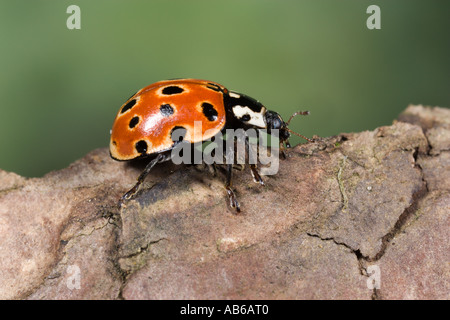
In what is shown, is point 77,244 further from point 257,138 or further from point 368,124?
point 368,124

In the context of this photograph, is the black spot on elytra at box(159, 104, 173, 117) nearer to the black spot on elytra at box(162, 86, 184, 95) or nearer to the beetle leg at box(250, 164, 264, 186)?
the black spot on elytra at box(162, 86, 184, 95)

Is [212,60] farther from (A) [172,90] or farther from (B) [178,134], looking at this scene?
(B) [178,134]

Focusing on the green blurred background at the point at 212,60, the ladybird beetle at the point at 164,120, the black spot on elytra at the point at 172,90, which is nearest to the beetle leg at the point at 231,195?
the ladybird beetle at the point at 164,120

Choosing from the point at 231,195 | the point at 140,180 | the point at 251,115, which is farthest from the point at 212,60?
the point at 231,195

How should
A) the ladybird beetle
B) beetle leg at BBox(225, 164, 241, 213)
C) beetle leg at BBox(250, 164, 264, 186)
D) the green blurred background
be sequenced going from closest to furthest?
beetle leg at BBox(225, 164, 241, 213) → beetle leg at BBox(250, 164, 264, 186) → the ladybird beetle → the green blurred background

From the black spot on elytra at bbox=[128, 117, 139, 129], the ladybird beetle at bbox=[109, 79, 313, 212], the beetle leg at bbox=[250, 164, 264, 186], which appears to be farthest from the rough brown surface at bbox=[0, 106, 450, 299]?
the black spot on elytra at bbox=[128, 117, 139, 129]
